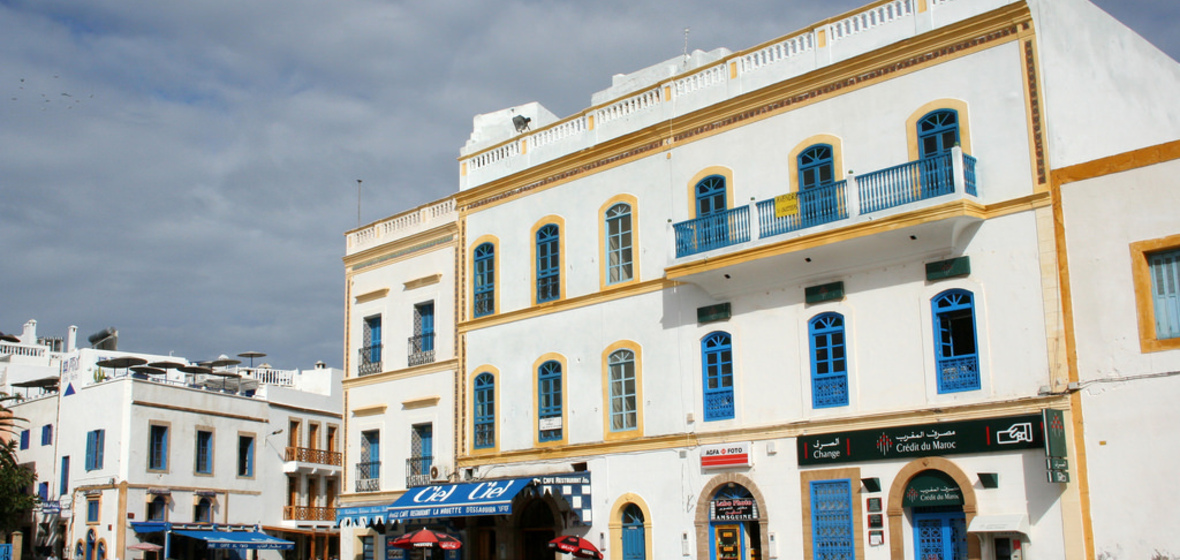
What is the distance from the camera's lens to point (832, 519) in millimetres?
20344

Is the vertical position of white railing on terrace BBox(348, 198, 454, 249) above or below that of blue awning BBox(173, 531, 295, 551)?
above

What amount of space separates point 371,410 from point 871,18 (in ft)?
55.1

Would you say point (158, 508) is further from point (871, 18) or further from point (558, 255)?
point (871, 18)

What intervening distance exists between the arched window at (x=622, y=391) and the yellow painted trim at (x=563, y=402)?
127cm

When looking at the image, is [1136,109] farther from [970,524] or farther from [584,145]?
[584,145]

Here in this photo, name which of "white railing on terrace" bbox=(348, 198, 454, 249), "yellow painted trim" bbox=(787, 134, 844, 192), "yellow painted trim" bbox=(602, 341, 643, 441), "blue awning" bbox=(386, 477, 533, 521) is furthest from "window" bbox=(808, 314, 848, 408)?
"white railing on terrace" bbox=(348, 198, 454, 249)

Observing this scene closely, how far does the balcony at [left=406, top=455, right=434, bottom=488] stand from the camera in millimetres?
28391

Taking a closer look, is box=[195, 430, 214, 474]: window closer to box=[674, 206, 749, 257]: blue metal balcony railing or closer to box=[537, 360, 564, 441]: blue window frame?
box=[537, 360, 564, 441]: blue window frame

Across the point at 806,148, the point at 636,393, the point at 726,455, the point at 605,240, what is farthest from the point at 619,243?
the point at 726,455

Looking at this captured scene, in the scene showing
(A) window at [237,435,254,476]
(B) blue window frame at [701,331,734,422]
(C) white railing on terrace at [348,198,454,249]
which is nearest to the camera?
(B) blue window frame at [701,331,734,422]

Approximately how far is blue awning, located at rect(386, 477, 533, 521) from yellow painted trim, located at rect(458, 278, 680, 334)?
154 inches

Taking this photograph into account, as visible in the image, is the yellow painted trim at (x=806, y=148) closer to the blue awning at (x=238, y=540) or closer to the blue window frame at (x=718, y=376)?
the blue window frame at (x=718, y=376)

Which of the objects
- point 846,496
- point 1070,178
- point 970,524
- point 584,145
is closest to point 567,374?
point 584,145

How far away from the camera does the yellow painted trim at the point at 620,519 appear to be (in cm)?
2344
